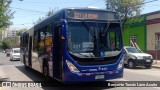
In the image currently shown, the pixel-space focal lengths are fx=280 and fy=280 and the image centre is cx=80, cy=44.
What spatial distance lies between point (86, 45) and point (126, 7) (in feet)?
69.7

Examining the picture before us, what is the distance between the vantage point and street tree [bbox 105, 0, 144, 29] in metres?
29.9

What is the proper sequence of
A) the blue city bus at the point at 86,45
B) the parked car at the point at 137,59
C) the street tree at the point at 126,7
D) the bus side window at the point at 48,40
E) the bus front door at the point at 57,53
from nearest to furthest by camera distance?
the blue city bus at the point at 86,45 → the bus front door at the point at 57,53 → the bus side window at the point at 48,40 → the parked car at the point at 137,59 → the street tree at the point at 126,7

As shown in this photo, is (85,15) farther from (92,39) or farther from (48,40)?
(48,40)

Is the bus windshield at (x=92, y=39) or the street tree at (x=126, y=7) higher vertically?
the street tree at (x=126, y=7)

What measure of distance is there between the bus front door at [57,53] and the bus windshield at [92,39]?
2.05 ft

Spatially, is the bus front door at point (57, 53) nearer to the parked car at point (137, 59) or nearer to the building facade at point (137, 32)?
the parked car at point (137, 59)

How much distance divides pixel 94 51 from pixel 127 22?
22.8 m

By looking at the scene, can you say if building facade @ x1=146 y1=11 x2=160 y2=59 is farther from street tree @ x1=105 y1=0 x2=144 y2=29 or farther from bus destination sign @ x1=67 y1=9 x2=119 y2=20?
bus destination sign @ x1=67 y1=9 x2=119 y2=20

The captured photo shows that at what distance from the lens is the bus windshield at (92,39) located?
9.99 m

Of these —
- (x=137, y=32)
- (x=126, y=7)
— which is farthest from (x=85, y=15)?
(x=137, y=32)

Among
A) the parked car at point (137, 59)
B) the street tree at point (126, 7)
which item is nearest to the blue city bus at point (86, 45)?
the parked car at point (137, 59)

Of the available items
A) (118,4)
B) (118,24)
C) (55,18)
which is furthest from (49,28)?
(118,4)

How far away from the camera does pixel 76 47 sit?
999 cm

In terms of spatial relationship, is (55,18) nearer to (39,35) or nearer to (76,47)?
(76,47)
